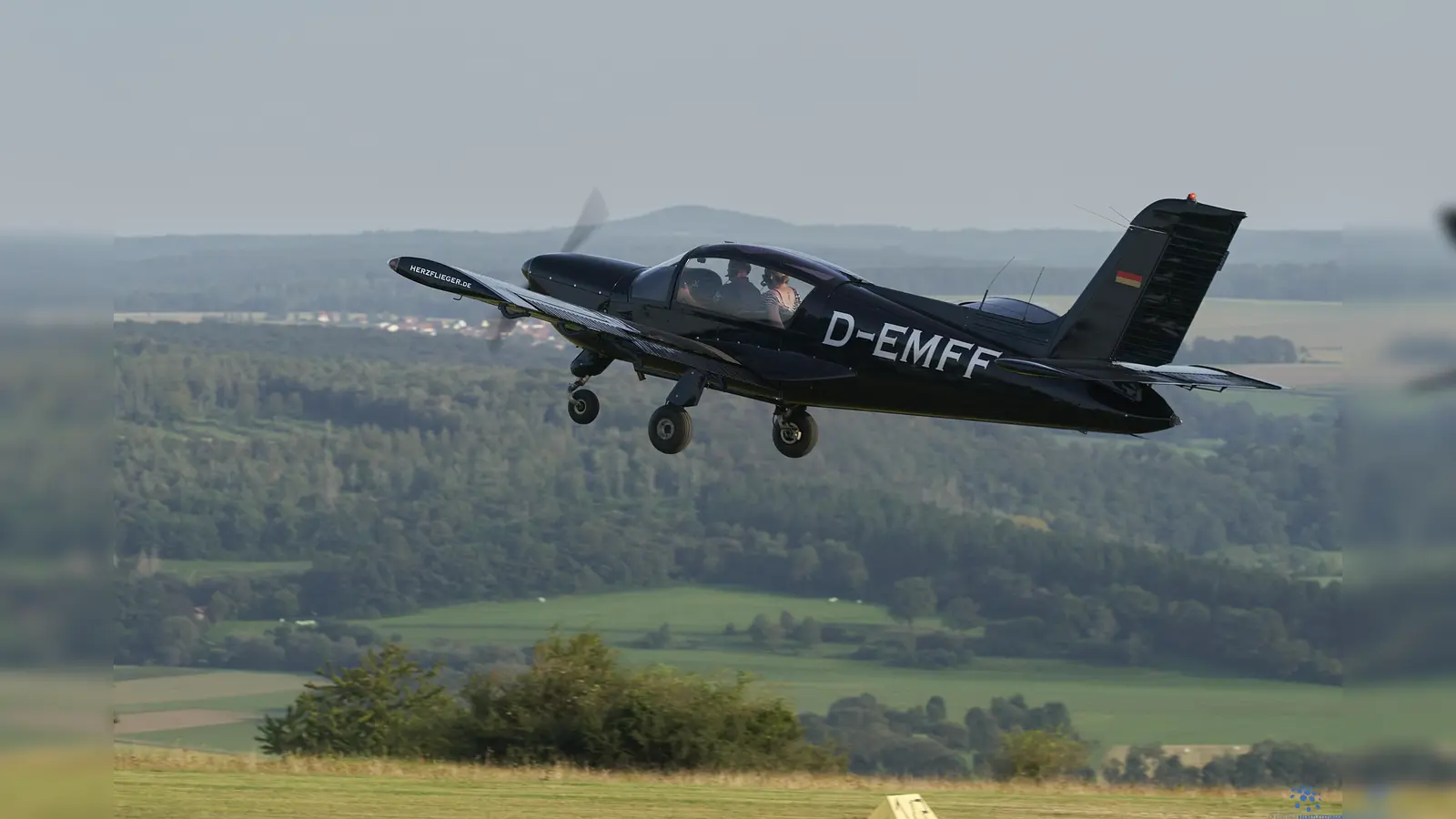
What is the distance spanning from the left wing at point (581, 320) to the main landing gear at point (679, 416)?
1.08 feet

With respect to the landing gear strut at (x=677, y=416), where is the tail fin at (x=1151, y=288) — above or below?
above

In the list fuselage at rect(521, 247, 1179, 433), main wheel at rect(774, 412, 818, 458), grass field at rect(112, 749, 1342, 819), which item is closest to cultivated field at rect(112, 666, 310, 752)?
grass field at rect(112, 749, 1342, 819)

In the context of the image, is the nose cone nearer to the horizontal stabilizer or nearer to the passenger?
the passenger

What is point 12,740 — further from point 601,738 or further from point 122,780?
point 601,738

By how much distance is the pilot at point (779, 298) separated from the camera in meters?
25.5

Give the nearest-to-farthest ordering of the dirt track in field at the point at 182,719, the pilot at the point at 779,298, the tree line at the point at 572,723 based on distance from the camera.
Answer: the pilot at the point at 779,298
the tree line at the point at 572,723
the dirt track in field at the point at 182,719

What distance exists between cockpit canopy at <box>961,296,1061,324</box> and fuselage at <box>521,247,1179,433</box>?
0.15 feet

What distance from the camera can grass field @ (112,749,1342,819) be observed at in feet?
104

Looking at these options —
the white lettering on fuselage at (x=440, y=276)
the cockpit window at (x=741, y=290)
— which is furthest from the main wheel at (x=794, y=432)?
the white lettering on fuselage at (x=440, y=276)

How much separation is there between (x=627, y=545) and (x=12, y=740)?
6795 inches

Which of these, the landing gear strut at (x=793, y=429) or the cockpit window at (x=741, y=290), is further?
the landing gear strut at (x=793, y=429)

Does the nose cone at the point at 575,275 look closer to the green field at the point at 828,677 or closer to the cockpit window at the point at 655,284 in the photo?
the cockpit window at the point at 655,284

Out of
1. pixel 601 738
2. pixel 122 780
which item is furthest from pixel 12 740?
pixel 601 738

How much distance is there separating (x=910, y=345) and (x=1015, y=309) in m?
1.53
